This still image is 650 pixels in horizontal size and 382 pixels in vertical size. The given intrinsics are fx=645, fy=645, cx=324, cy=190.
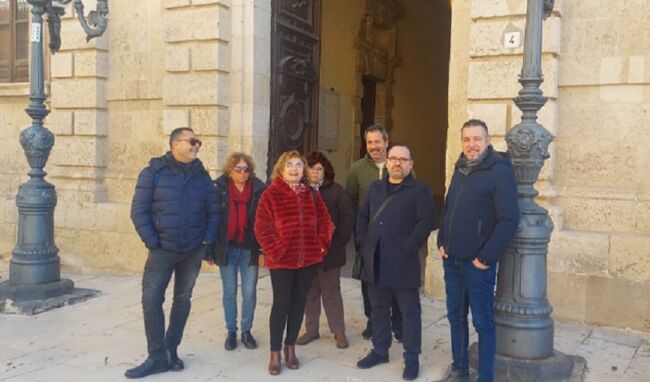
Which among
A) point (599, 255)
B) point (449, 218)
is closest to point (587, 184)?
point (599, 255)

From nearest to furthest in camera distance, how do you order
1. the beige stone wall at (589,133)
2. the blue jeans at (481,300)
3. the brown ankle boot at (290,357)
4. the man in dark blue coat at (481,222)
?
the man in dark blue coat at (481,222) < the blue jeans at (481,300) < the brown ankle boot at (290,357) < the beige stone wall at (589,133)

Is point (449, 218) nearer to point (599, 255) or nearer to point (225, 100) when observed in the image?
point (599, 255)

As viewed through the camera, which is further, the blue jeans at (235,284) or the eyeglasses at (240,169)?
the blue jeans at (235,284)

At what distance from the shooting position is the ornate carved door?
8891 millimetres

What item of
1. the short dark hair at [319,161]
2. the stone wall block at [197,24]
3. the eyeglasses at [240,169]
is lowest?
the eyeglasses at [240,169]

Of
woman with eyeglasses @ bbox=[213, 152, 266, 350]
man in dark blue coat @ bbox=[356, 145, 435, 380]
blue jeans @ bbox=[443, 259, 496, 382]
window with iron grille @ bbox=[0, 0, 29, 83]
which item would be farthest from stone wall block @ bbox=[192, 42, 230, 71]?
blue jeans @ bbox=[443, 259, 496, 382]

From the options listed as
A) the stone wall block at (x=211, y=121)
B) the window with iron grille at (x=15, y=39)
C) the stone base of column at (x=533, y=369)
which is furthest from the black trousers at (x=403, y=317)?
the window with iron grille at (x=15, y=39)

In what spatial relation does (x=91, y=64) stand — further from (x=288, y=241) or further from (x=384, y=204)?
(x=384, y=204)

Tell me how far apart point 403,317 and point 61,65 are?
6.99 metres

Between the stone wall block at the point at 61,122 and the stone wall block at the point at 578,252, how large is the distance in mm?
6881

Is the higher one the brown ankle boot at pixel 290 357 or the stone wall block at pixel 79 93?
the stone wall block at pixel 79 93

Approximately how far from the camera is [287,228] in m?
4.87

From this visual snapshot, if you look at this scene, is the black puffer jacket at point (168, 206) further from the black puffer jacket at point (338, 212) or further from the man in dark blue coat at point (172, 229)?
the black puffer jacket at point (338, 212)

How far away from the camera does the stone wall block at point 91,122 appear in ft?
30.5
